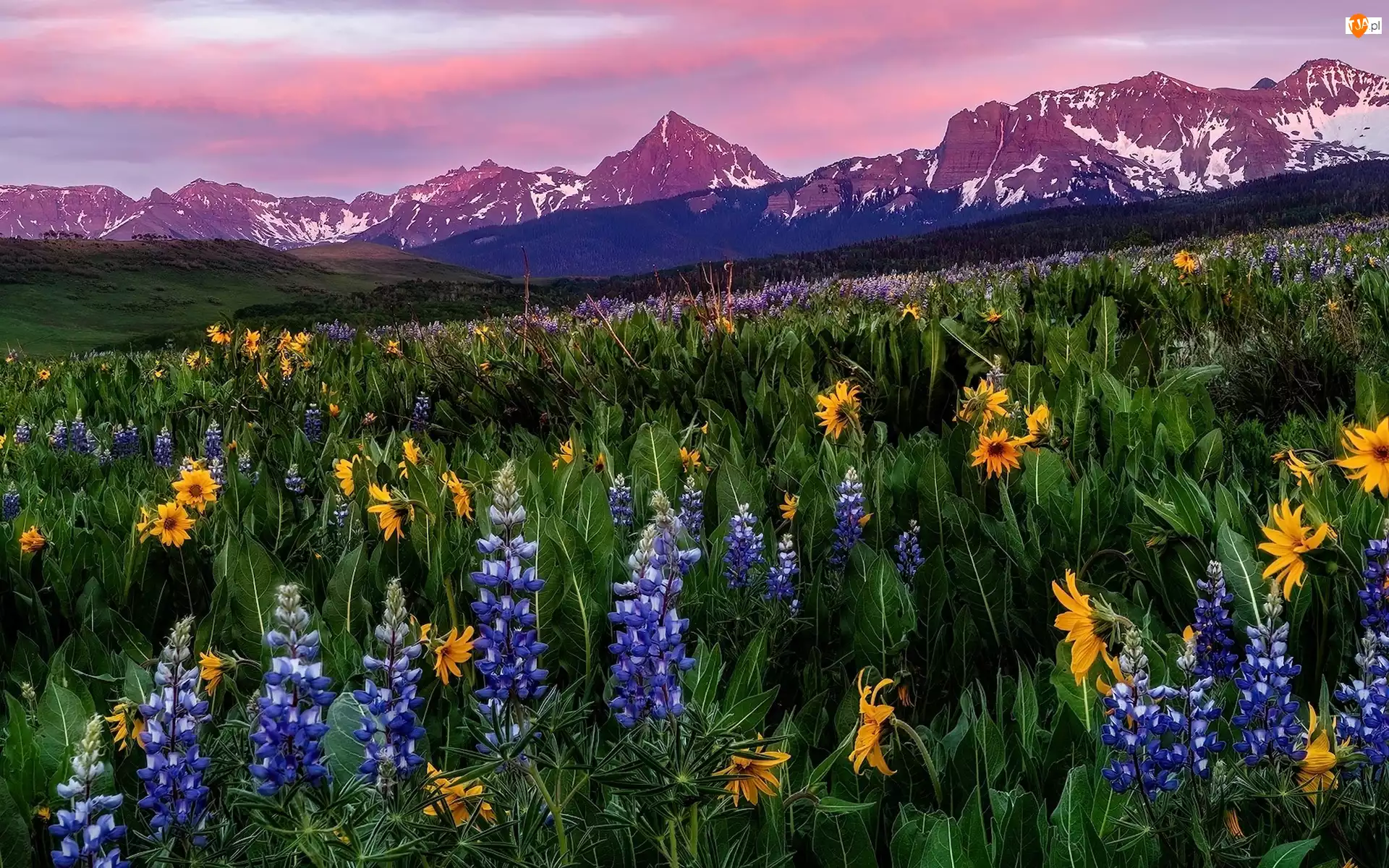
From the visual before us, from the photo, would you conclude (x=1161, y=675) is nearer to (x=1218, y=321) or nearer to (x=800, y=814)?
(x=800, y=814)

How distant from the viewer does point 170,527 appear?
8.37 ft

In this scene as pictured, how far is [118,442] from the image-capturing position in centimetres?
499

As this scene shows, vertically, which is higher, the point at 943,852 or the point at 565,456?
the point at 565,456

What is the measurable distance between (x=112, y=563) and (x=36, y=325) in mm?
108269

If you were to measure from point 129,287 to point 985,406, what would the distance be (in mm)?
132065

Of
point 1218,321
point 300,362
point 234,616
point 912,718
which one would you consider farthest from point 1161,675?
point 300,362

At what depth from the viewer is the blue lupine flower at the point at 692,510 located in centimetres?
252

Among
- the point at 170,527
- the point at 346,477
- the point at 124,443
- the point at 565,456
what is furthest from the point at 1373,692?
the point at 124,443

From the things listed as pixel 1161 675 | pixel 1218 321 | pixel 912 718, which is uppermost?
pixel 1218 321

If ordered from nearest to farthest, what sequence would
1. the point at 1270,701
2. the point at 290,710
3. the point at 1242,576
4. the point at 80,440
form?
1. the point at 290,710
2. the point at 1270,701
3. the point at 1242,576
4. the point at 80,440

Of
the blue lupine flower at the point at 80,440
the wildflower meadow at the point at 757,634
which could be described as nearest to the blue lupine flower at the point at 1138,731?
the wildflower meadow at the point at 757,634

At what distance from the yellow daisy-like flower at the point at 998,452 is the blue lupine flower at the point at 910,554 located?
359 mm

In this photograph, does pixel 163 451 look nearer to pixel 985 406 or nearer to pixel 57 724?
pixel 57 724

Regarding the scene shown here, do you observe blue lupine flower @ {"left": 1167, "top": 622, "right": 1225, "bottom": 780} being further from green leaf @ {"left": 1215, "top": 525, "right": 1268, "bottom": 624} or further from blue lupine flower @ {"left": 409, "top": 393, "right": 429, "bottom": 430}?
blue lupine flower @ {"left": 409, "top": 393, "right": 429, "bottom": 430}
